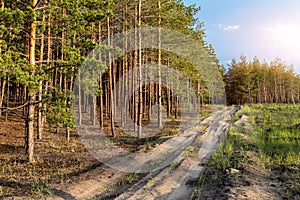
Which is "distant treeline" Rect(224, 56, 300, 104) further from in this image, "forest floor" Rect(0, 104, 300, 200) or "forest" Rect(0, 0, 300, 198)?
"forest floor" Rect(0, 104, 300, 200)

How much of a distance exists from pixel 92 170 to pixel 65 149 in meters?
5.42

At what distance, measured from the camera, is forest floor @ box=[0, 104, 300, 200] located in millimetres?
6723

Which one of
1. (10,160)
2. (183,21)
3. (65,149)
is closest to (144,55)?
(183,21)

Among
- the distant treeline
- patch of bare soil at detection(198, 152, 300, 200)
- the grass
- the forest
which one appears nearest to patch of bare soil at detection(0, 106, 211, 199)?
the forest

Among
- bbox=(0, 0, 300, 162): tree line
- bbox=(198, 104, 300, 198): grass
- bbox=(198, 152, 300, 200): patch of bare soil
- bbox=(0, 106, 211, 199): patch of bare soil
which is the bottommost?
bbox=(0, 106, 211, 199): patch of bare soil

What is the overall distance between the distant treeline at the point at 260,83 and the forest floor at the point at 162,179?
59.4 m

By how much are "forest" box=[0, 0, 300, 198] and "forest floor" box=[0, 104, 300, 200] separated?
1614 millimetres

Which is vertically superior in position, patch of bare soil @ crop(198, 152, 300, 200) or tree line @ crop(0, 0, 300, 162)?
tree line @ crop(0, 0, 300, 162)

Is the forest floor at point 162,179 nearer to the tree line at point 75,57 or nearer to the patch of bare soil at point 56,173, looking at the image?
the patch of bare soil at point 56,173

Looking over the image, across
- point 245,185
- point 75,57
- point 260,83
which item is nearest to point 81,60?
point 75,57

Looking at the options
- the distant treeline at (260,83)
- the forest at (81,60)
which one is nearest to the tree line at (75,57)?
the forest at (81,60)

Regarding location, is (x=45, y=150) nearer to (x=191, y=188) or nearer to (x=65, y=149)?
(x=65, y=149)

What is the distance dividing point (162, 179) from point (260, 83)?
70017 millimetres

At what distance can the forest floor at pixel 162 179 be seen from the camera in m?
6.72
